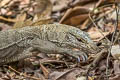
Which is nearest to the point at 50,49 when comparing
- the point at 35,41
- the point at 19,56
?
the point at 35,41

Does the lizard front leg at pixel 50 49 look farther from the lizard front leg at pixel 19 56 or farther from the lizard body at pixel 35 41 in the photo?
the lizard front leg at pixel 19 56

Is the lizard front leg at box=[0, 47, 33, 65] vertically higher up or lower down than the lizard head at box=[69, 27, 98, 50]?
lower down

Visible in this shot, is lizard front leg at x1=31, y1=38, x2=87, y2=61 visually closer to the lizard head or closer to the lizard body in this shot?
the lizard body

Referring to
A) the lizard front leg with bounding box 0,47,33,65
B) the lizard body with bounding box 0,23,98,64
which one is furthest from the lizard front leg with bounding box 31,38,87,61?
the lizard front leg with bounding box 0,47,33,65

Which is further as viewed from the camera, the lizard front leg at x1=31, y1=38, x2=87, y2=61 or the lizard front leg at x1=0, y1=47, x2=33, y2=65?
the lizard front leg at x1=0, y1=47, x2=33, y2=65

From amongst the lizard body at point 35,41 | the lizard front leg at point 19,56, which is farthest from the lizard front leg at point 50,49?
the lizard front leg at point 19,56

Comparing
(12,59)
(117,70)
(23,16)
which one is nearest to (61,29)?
(12,59)

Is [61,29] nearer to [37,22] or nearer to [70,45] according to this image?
[70,45]
